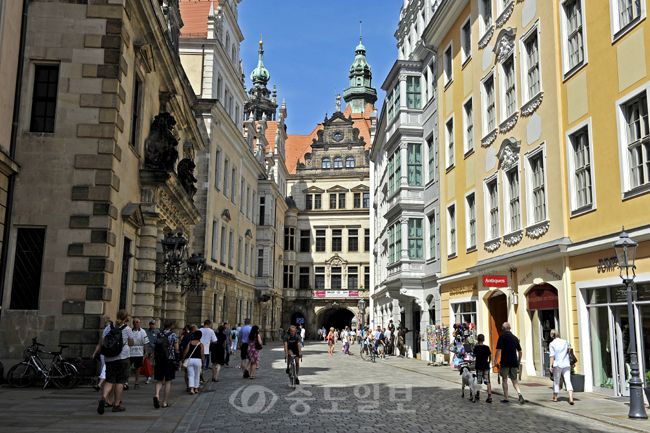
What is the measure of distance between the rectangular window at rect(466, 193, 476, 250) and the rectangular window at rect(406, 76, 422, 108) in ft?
28.6

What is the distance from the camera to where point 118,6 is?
50.4 ft

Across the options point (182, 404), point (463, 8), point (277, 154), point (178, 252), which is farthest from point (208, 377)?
point (277, 154)

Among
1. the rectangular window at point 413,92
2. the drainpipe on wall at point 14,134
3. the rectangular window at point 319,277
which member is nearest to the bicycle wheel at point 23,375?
the drainpipe on wall at point 14,134

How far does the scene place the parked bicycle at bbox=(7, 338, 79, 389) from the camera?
13.2 metres

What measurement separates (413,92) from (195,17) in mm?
17437

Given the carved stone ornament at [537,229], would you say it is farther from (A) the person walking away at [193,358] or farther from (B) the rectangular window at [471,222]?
(A) the person walking away at [193,358]

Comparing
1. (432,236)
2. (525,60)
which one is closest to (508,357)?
(525,60)

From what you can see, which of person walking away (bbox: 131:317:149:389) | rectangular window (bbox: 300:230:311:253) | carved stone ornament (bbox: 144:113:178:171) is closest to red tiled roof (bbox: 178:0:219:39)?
carved stone ornament (bbox: 144:113:178:171)

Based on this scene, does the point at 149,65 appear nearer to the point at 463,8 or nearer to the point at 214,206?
the point at 463,8

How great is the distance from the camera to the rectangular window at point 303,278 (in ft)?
227

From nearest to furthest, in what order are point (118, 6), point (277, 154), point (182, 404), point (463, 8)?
point (182, 404) < point (118, 6) < point (463, 8) < point (277, 154)

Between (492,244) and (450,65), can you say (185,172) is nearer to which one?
(450,65)

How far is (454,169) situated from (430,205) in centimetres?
365

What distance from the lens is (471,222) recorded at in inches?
890
